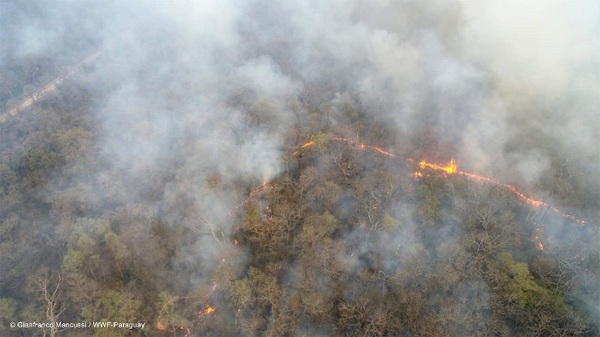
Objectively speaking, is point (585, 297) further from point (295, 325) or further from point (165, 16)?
point (165, 16)

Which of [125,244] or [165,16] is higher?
[165,16]

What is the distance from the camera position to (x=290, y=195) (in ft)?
124

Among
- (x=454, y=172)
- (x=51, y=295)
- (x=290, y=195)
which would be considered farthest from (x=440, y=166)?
(x=51, y=295)

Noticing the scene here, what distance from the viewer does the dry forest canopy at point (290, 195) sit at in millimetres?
30469

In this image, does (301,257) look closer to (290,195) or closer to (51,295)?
(290,195)

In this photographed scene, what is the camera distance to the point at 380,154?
42.9 m

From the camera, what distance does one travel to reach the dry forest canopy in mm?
30469

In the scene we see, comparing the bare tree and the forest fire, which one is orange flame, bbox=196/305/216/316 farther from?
the forest fire

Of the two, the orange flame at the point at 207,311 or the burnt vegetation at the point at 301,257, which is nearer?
the burnt vegetation at the point at 301,257

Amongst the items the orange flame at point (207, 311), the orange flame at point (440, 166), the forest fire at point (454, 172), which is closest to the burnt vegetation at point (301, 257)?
the orange flame at point (207, 311)

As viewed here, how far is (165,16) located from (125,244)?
41308 mm

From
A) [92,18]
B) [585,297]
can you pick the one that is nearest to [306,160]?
[585,297]

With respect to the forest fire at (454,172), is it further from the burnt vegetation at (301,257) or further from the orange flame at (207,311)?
the orange flame at (207,311)

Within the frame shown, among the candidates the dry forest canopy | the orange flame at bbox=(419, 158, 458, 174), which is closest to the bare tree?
the dry forest canopy
